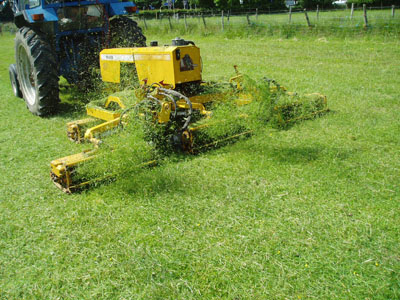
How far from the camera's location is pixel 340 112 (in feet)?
19.2

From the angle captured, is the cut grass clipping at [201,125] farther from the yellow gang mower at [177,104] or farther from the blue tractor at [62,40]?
the blue tractor at [62,40]

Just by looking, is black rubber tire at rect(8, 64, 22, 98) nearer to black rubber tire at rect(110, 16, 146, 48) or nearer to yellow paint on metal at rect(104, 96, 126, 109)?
black rubber tire at rect(110, 16, 146, 48)

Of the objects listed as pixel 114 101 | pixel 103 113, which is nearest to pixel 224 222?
pixel 103 113

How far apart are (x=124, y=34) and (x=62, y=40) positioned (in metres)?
1.11

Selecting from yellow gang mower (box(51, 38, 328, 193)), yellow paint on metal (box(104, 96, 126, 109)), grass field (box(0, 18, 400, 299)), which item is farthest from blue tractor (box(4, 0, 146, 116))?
yellow paint on metal (box(104, 96, 126, 109))

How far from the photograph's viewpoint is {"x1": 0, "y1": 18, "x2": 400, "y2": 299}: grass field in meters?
2.56

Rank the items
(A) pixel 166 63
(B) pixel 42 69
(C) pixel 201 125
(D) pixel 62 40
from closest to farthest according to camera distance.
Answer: (C) pixel 201 125 < (A) pixel 166 63 < (B) pixel 42 69 < (D) pixel 62 40

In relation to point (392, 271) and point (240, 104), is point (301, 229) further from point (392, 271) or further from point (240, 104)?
point (240, 104)

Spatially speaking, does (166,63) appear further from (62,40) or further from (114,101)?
(62,40)

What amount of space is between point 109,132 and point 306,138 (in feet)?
8.04

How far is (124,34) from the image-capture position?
6906mm

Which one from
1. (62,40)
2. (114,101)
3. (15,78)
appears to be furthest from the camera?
(15,78)

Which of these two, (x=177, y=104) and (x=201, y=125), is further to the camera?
(x=177, y=104)

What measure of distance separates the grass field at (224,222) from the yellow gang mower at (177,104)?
24 centimetres
